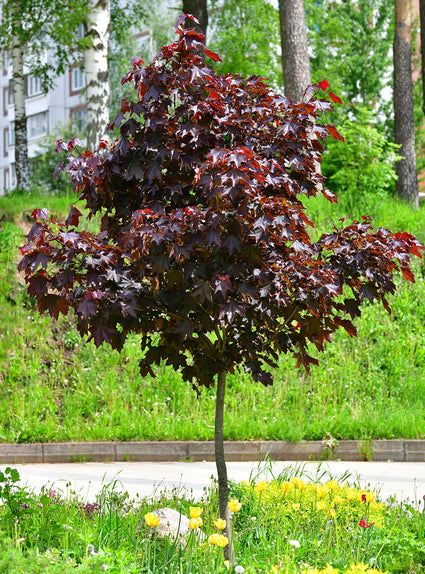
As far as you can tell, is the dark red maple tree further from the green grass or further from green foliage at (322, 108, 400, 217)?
green foliage at (322, 108, 400, 217)

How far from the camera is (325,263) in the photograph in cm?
444

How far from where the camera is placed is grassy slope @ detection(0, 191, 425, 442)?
957cm

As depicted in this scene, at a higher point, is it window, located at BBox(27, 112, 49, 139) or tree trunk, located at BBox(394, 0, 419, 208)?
window, located at BBox(27, 112, 49, 139)

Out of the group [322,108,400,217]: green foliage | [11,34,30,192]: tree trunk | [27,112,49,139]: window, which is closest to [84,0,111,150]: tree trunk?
[322,108,400,217]: green foliage

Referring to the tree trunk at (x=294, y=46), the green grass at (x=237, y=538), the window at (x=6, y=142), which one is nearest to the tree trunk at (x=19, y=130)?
the tree trunk at (x=294, y=46)

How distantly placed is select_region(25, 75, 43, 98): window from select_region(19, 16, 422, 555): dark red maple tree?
56.9 m

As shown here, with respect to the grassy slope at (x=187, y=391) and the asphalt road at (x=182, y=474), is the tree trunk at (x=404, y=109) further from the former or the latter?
the asphalt road at (x=182, y=474)

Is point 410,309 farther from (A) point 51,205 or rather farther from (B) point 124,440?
(A) point 51,205

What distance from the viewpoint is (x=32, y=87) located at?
198 feet

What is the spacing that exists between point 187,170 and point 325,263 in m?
0.98

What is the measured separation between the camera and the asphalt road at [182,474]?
7379 millimetres

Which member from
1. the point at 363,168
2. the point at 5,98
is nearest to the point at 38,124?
the point at 5,98

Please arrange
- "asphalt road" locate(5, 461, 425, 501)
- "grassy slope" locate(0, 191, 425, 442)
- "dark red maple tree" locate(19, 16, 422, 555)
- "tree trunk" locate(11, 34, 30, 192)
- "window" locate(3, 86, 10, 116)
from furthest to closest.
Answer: "window" locate(3, 86, 10, 116) < "tree trunk" locate(11, 34, 30, 192) < "grassy slope" locate(0, 191, 425, 442) < "asphalt road" locate(5, 461, 425, 501) < "dark red maple tree" locate(19, 16, 422, 555)

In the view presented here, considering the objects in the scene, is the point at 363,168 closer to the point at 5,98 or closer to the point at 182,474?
the point at 182,474
